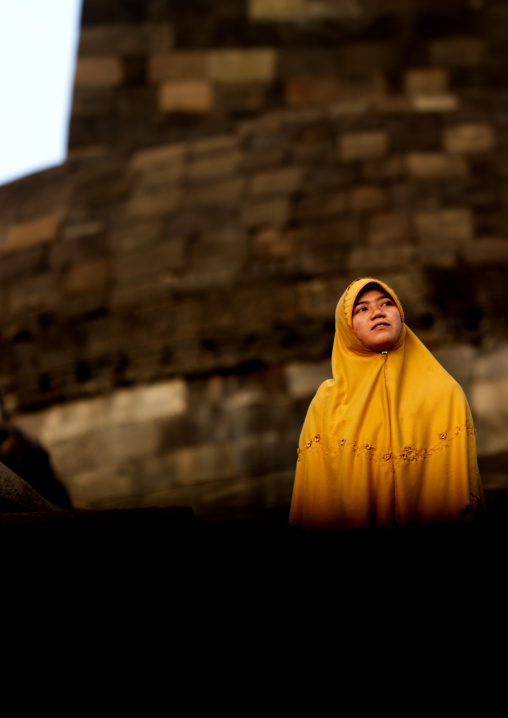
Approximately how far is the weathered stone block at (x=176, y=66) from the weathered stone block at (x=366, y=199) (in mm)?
2295

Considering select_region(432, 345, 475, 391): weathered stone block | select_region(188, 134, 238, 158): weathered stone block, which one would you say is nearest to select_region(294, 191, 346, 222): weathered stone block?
select_region(188, 134, 238, 158): weathered stone block

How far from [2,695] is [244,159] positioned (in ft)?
16.7

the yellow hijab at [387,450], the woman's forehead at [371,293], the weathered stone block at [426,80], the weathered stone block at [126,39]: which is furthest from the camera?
the weathered stone block at [126,39]

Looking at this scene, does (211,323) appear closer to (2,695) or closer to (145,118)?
(145,118)

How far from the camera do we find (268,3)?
7.82m

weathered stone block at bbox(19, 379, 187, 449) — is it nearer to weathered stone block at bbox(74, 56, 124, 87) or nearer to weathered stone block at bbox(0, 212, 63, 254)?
weathered stone block at bbox(0, 212, 63, 254)

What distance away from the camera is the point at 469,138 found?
6.33 m

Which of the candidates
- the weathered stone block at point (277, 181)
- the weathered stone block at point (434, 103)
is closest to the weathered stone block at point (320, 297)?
the weathered stone block at point (277, 181)

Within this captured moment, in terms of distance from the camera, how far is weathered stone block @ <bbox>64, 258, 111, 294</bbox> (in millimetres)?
6215

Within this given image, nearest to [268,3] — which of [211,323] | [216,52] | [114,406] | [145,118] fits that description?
[216,52]

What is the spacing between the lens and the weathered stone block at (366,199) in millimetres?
6051

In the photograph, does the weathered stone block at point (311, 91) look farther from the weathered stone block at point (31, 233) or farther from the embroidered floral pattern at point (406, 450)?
the embroidered floral pattern at point (406, 450)

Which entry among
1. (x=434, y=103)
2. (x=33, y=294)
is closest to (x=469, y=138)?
(x=434, y=103)

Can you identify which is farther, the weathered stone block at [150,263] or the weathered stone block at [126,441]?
the weathered stone block at [150,263]
